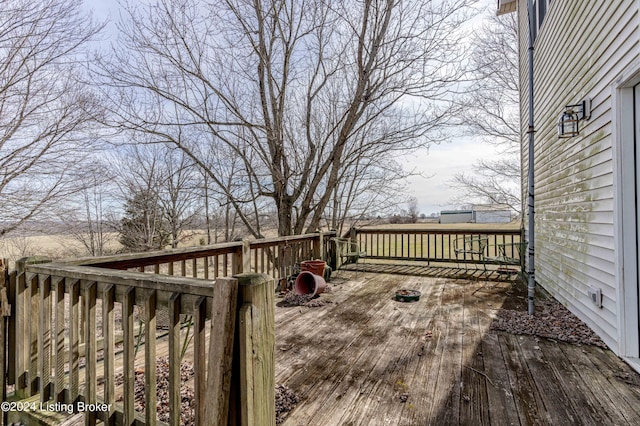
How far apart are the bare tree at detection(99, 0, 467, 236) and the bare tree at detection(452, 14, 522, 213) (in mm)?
4370

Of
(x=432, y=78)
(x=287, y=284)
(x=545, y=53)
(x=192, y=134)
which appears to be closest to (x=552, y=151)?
(x=545, y=53)

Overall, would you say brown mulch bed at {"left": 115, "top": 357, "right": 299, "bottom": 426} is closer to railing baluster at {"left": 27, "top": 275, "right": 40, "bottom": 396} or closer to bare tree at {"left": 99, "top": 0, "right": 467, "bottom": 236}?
railing baluster at {"left": 27, "top": 275, "right": 40, "bottom": 396}

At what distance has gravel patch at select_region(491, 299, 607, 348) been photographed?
294 centimetres

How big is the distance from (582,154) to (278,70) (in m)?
5.24

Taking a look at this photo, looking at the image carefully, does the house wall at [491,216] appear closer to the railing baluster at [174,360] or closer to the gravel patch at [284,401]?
the gravel patch at [284,401]

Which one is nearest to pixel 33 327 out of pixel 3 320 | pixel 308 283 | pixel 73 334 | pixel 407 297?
pixel 3 320

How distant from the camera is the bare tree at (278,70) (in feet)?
17.4

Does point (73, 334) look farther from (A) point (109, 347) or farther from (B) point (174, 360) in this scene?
(B) point (174, 360)

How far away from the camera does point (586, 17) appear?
3.16 meters

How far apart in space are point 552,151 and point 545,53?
59.6 inches

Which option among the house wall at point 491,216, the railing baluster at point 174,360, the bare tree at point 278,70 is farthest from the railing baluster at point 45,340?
the house wall at point 491,216

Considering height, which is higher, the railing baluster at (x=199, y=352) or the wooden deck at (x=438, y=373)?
the railing baluster at (x=199, y=352)

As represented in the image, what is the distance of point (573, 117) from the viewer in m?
3.44

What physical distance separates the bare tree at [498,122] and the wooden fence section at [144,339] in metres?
9.70
